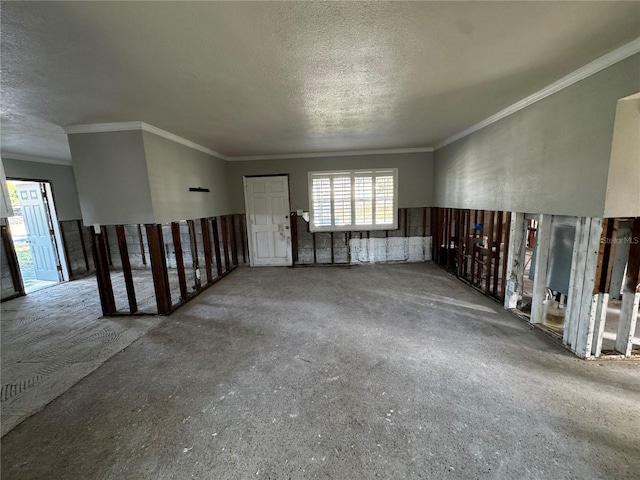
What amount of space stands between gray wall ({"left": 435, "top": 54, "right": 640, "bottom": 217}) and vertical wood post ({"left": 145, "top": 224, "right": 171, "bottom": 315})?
15.3 ft

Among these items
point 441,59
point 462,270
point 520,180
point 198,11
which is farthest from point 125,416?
point 462,270

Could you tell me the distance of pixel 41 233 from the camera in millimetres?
5375

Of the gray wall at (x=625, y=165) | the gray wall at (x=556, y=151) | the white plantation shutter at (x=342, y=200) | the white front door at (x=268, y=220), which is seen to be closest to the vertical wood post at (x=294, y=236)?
the white front door at (x=268, y=220)

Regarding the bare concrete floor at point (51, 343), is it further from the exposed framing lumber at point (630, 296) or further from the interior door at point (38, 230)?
the exposed framing lumber at point (630, 296)

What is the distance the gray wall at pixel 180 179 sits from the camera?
3398mm

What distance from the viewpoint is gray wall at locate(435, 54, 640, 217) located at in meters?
2.02

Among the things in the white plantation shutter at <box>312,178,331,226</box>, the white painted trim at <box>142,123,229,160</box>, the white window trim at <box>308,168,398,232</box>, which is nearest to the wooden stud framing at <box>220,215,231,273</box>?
the white painted trim at <box>142,123,229,160</box>

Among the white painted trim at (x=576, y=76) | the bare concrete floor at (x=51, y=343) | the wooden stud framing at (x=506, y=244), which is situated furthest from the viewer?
the wooden stud framing at (x=506, y=244)

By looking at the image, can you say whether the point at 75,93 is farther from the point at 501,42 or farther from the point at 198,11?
the point at 501,42

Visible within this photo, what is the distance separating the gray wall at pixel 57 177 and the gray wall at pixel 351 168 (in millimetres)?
3532

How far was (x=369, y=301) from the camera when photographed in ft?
12.4

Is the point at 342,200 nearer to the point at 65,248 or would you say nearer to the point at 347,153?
the point at 347,153

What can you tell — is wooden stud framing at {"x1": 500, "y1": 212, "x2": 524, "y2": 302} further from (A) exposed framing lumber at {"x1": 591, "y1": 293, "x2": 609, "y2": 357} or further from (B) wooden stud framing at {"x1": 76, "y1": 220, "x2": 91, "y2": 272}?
(B) wooden stud framing at {"x1": 76, "y1": 220, "x2": 91, "y2": 272}

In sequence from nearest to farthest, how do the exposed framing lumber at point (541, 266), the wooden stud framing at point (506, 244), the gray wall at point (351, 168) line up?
the exposed framing lumber at point (541, 266) → the wooden stud framing at point (506, 244) → the gray wall at point (351, 168)
